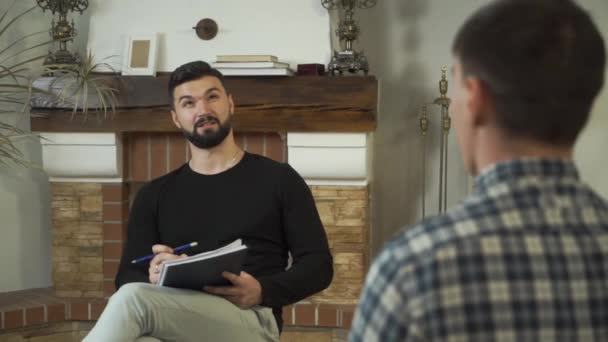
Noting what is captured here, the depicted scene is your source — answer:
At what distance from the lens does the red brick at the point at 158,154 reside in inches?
145

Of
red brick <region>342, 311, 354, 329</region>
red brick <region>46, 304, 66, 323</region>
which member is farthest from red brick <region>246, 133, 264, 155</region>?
red brick <region>46, 304, 66, 323</region>

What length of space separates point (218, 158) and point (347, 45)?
3.94ft

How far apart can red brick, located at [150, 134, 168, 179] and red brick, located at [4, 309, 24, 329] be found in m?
0.80

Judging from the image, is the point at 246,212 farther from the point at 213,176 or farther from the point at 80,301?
the point at 80,301

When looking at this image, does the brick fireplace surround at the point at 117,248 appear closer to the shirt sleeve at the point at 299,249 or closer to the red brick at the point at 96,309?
the red brick at the point at 96,309

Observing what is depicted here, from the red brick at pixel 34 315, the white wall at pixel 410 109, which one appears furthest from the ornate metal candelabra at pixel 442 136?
the red brick at pixel 34 315

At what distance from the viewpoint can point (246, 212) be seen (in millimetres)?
2340

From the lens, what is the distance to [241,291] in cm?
210

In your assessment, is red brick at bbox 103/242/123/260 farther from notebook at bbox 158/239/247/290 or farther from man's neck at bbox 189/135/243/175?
notebook at bbox 158/239/247/290

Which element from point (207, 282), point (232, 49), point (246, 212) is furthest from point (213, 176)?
point (232, 49)

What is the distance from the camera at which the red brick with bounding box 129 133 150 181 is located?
3688 mm

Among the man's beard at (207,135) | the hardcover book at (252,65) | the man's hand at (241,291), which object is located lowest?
the man's hand at (241,291)

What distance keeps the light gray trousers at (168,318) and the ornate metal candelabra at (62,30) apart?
1.83 metres

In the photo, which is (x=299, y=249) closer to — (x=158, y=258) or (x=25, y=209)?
(x=158, y=258)
